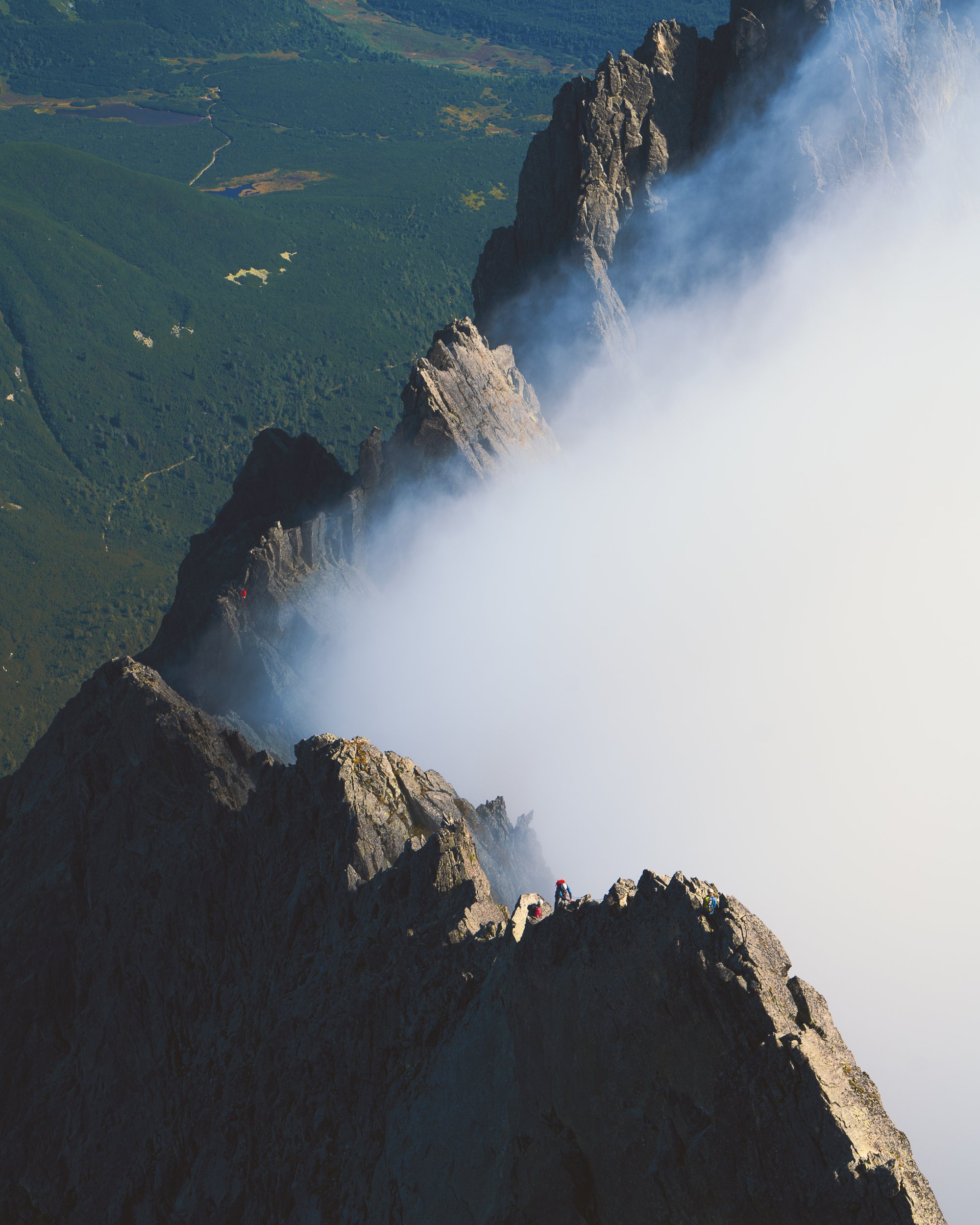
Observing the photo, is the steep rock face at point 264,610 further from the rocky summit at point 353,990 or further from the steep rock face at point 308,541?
the rocky summit at point 353,990

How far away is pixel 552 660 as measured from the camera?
430 ft

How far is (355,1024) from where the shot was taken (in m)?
47.4

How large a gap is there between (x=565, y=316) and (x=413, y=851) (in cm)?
8761

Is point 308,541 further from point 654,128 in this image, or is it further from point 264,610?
point 654,128

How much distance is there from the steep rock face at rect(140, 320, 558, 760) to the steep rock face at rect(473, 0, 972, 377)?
46.0 ft

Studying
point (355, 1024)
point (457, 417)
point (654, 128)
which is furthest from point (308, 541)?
point (355, 1024)

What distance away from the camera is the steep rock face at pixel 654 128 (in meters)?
126

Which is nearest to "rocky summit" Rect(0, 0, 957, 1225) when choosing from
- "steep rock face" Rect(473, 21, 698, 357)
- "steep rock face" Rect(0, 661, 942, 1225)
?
"steep rock face" Rect(0, 661, 942, 1225)

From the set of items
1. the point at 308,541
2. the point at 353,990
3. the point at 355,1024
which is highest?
the point at 308,541

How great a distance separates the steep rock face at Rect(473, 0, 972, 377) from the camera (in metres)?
126

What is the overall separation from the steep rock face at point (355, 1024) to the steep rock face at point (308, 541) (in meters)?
17.4

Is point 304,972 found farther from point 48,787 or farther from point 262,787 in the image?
point 48,787

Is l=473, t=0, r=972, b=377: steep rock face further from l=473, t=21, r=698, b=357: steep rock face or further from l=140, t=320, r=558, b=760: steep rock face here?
l=140, t=320, r=558, b=760: steep rock face

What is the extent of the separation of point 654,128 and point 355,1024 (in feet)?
362
